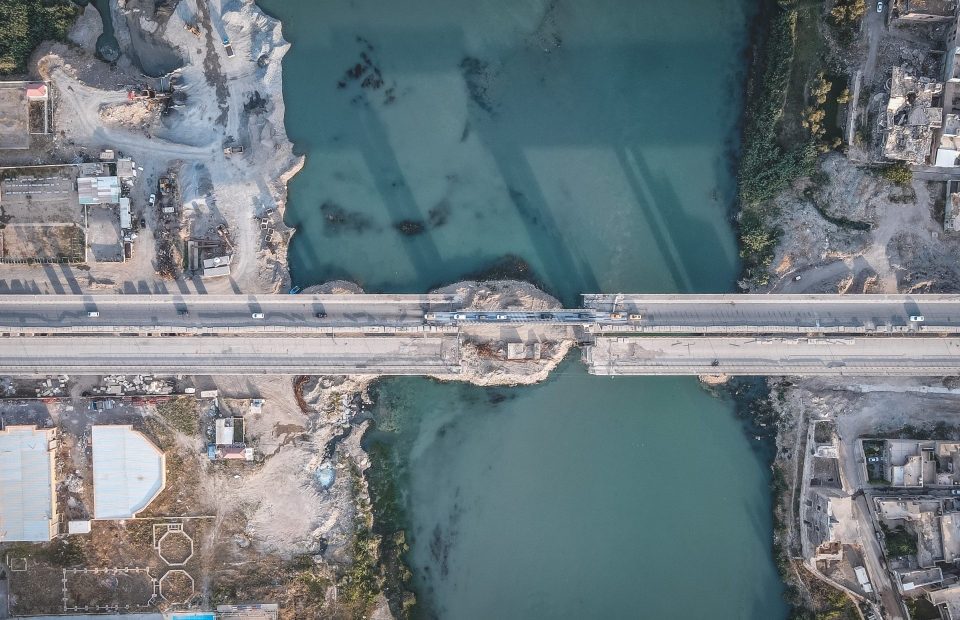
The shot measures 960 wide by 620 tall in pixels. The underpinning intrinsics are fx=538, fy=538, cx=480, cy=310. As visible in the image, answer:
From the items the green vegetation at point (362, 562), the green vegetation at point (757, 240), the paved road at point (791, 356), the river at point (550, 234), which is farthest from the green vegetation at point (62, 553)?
the green vegetation at point (757, 240)

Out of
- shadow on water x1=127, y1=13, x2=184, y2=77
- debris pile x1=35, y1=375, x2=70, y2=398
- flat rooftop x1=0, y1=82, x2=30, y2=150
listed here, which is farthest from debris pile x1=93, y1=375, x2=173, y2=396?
shadow on water x1=127, y1=13, x2=184, y2=77

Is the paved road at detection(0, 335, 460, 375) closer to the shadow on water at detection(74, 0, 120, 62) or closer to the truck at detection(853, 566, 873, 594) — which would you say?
the shadow on water at detection(74, 0, 120, 62)

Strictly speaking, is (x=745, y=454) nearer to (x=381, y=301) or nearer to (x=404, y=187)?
(x=381, y=301)

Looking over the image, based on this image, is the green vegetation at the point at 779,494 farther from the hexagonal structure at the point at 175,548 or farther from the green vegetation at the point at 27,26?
the green vegetation at the point at 27,26

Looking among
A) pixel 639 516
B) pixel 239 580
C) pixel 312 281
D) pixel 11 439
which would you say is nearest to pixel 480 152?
pixel 312 281

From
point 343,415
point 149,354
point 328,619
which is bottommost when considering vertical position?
point 328,619

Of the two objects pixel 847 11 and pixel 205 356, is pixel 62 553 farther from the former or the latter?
pixel 847 11
